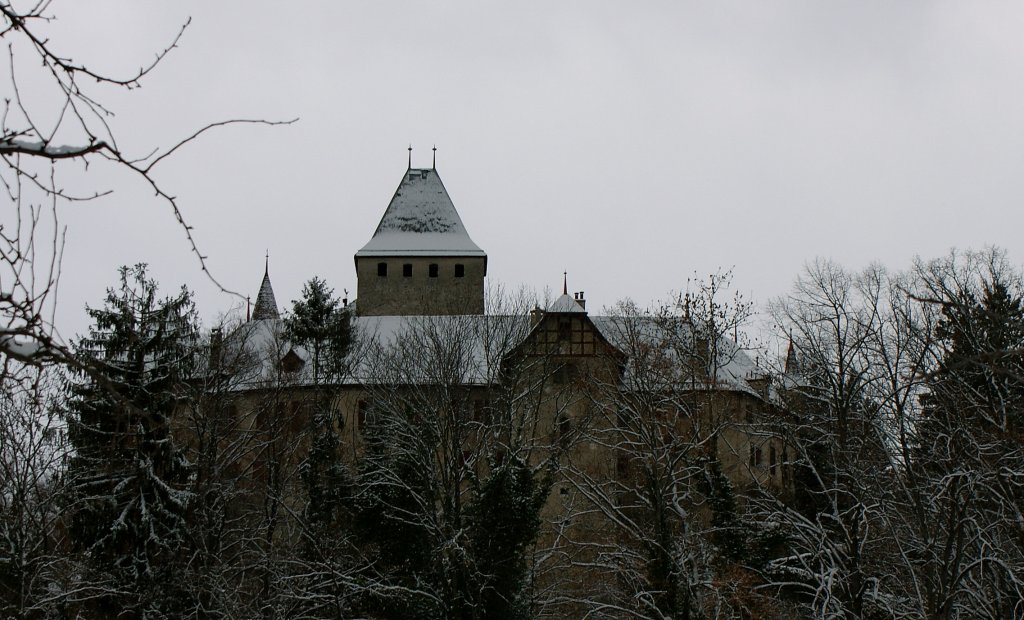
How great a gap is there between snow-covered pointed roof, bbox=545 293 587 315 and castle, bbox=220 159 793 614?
0.06 metres

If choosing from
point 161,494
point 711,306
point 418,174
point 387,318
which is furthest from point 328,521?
point 418,174

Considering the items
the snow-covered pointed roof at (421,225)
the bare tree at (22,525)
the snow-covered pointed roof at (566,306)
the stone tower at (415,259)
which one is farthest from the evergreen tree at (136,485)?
the snow-covered pointed roof at (421,225)

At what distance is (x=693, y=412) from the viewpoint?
82.2 ft

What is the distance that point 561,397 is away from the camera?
3472cm

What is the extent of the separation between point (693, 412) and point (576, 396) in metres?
10.2

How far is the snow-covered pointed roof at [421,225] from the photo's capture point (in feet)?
175

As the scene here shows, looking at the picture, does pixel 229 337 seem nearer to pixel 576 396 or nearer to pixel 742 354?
pixel 576 396

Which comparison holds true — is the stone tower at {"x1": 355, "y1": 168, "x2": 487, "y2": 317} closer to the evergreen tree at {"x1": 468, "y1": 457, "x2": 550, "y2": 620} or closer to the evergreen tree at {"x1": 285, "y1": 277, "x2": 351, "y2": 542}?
the evergreen tree at {"x1": 285, "y1": 277, "x2": 351, "y2": 542}

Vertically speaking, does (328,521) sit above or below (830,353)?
below

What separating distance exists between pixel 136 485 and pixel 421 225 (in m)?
33.5

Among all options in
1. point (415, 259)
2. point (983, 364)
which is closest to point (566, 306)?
point (415, 259)

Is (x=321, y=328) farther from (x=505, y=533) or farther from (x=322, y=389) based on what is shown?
(x=505, y=533)

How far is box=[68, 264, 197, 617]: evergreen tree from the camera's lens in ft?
70.0

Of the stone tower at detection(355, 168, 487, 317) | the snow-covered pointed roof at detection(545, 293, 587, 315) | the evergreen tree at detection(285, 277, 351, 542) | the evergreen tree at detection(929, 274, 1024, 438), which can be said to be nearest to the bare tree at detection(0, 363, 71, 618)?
the evergreen tree at detection(285, 277, 351, 542)
